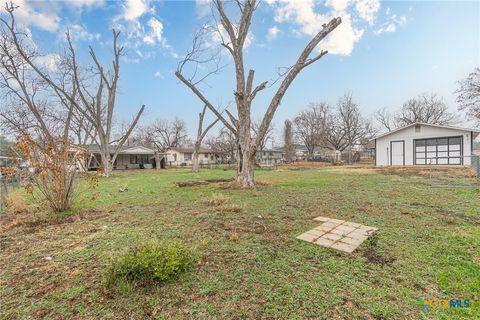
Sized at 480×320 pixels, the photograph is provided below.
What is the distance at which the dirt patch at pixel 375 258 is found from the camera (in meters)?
2.26

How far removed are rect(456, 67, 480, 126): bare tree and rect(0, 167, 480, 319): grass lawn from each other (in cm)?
2138

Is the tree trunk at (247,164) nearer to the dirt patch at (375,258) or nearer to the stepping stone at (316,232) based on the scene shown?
the stepping stone at (316,232)

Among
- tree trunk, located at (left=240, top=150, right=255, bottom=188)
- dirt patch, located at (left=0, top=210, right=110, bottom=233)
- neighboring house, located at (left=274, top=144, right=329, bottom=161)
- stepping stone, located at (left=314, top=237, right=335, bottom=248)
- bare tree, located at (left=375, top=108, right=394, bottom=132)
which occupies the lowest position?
dirt patch, located at (left=0, top=210, right=110, bottom=233)

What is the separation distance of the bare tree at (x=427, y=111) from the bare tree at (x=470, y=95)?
14598 millimetres

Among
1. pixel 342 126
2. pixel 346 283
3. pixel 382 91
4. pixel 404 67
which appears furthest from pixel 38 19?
pixel 342 126

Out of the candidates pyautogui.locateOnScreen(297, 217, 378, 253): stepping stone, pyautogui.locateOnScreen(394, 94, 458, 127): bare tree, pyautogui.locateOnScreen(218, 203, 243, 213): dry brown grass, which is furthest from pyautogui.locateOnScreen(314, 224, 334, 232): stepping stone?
pyautogui.locateOnScreen(394, 94, 458, 127): bare tree

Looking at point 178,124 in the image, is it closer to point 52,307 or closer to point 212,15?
point 212,15

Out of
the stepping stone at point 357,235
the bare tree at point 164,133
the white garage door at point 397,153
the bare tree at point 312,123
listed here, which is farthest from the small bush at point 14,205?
the bare tree at point 164,133

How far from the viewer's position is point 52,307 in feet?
5.43

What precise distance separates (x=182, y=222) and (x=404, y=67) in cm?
1340

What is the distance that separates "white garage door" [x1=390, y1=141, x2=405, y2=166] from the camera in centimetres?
1764

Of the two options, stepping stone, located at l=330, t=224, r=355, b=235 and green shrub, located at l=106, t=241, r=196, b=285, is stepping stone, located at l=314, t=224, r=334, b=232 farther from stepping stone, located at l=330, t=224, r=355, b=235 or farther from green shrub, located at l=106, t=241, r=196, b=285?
green shrub, located at l=106, t=241, r=196, b=285

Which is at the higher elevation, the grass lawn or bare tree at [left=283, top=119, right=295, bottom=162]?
bare tree at [left=283, top=119, right=295, bottom=162]

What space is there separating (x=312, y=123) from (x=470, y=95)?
21.1m
